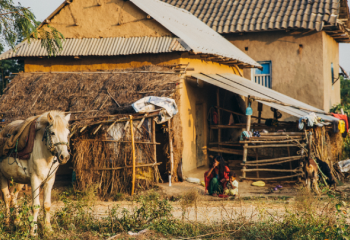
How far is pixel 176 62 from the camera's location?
11.1 meters

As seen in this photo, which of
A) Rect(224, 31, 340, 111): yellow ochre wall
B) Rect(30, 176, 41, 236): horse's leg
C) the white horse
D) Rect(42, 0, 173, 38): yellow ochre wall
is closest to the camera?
the white horse

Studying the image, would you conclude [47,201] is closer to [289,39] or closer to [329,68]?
[289,39]

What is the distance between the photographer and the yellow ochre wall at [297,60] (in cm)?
1588

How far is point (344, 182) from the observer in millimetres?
11297

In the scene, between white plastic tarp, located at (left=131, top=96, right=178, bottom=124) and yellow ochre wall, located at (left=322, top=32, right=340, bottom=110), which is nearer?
white plastic tarp, located at (left=131, top=96, right=178, bottom=124)

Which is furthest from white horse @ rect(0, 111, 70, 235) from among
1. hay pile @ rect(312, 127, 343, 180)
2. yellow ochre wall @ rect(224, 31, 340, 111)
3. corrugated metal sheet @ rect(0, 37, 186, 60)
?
yellow ochre wall @ rect(224, 31, 340, 111)

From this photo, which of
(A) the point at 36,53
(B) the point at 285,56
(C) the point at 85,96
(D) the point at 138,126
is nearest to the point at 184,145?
(D) the point at 138,126

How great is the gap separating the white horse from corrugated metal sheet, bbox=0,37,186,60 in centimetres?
539

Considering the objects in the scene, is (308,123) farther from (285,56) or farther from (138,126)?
(285,56)

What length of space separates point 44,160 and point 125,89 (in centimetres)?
478

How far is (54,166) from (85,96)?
15.4 ft

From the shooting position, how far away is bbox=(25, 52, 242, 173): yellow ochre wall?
11273 mm

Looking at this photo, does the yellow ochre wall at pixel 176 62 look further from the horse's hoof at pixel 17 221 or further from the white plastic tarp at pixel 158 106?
the horse's hoof at pixel 17 221

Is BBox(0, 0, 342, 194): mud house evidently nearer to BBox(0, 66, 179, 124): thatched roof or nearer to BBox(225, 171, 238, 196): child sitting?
BBox(0, 66, 179, 124): thatched roof
